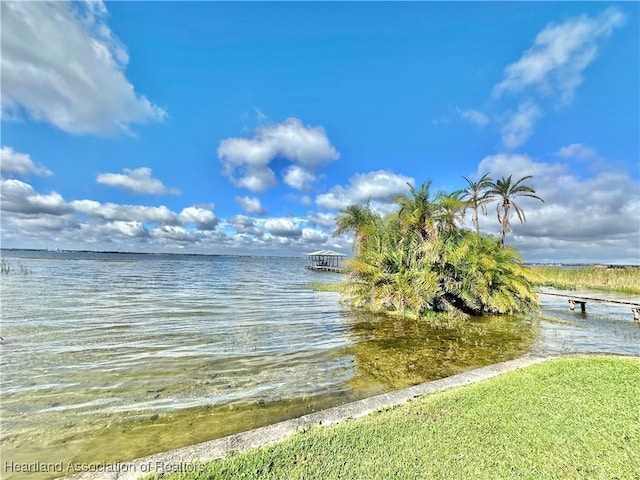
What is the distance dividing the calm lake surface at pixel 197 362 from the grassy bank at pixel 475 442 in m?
1.51

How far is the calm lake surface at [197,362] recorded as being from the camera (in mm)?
4154

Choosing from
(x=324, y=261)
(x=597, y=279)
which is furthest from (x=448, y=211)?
(x=324, y=261)

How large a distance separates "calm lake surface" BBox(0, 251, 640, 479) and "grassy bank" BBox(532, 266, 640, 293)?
63.7ft

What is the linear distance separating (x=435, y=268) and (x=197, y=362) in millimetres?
10218

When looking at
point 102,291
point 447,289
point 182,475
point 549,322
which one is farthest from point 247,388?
point 102,291

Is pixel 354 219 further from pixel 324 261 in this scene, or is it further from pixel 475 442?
pixel 324 261

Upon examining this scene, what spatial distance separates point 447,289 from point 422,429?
36.2 feet

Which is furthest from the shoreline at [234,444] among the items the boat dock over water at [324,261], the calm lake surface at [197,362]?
the boat dock over water at [324,261]

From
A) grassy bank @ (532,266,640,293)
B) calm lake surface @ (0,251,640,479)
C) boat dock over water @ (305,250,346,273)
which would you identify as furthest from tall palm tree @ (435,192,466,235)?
boat dock over water @ (305,250,346,273)

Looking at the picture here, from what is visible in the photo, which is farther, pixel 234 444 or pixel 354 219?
pixel 354 219

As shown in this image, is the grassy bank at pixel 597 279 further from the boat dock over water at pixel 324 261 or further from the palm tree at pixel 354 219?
the boat dock over water at pixel 324 261

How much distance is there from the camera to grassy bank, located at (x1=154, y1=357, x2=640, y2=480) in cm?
266

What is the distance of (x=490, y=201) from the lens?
958 inches

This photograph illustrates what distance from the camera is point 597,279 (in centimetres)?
3067
